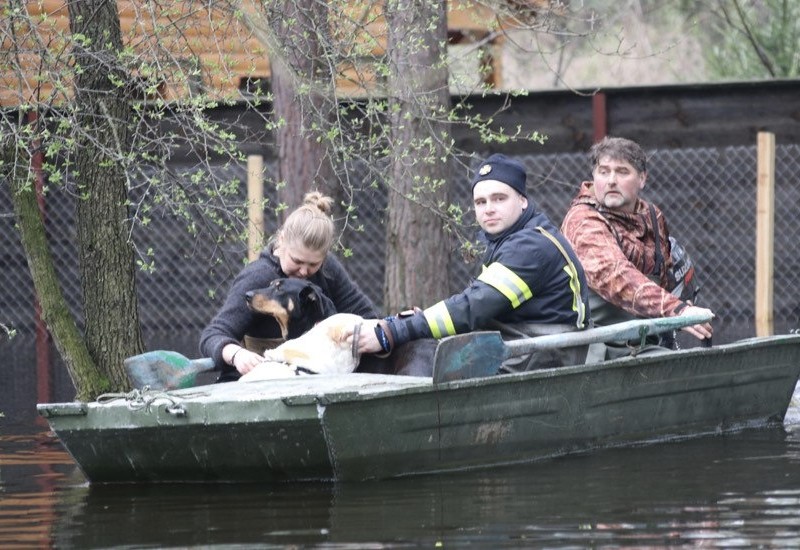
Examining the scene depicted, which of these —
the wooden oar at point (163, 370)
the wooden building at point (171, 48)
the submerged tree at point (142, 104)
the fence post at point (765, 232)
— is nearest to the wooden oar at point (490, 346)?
the wooden oar at point (163, 370)

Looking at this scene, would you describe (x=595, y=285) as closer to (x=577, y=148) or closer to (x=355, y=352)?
(x=355, y=352)

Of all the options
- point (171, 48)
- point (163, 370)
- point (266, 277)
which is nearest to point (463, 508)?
point (266, 277)

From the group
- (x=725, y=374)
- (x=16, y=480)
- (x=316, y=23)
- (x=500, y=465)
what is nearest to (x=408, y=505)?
(x=500, y=465)

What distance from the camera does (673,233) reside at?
14633mm

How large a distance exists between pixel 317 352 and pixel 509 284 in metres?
0.92

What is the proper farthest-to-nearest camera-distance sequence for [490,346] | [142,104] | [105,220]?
[105,220] → [142,104] → [490,346]

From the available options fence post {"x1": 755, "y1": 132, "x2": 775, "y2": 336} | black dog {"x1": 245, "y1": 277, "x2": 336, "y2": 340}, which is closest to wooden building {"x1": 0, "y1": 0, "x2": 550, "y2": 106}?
black dog {"x1": 245, "y1": 277, "x2": 336, "y2": 340}

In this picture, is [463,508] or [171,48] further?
[171,48]

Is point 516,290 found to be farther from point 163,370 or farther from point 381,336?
point 163,370

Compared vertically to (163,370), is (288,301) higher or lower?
higher

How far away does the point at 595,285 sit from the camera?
8680 millimetres

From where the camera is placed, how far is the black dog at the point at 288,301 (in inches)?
302

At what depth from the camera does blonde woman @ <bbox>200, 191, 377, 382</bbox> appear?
7.66m

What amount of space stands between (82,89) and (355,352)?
216 cm
